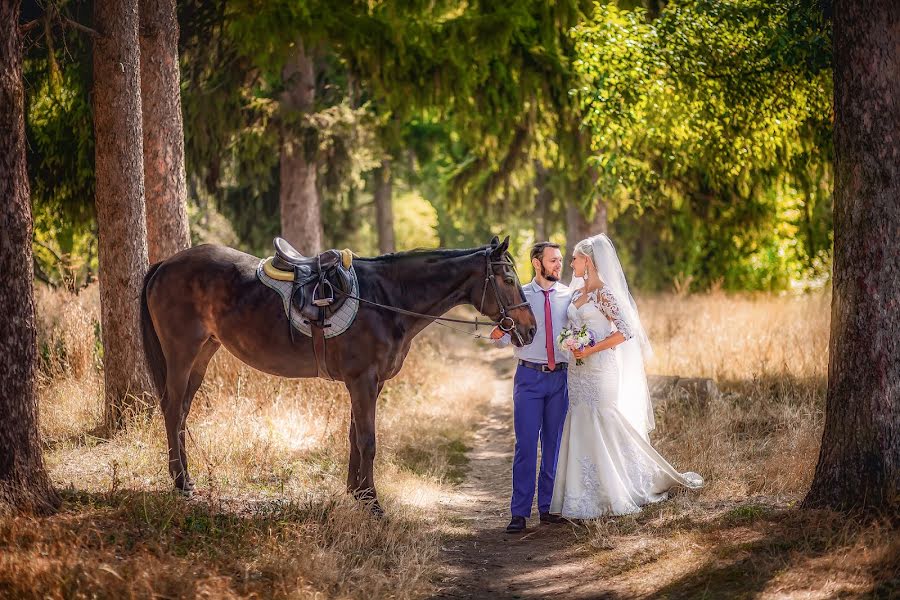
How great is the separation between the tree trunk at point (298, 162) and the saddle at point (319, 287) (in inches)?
351

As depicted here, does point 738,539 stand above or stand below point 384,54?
below

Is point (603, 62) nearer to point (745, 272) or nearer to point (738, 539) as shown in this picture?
point (738, 539)

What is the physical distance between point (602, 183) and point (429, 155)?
1122 cm

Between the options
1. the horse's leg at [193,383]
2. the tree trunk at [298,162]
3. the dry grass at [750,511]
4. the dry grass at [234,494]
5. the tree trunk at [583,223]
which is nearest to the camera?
the dry grass at [234,494]

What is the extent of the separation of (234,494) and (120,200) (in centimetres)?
344

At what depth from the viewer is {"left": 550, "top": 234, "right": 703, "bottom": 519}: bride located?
7.04m

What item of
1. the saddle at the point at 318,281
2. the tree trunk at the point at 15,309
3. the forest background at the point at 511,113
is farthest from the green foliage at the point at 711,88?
the tree trunk at the point at 15,309

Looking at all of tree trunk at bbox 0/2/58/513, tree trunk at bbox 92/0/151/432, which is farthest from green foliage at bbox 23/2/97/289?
tree trunk at bbox 0/2/58/513

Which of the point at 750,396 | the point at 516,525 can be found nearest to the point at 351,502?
the point at 516,525

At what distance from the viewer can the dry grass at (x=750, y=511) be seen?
16.4 ft

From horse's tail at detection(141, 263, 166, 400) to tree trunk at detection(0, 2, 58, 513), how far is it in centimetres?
188

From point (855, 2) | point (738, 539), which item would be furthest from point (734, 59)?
point (738, 539)

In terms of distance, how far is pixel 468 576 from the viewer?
600 cm

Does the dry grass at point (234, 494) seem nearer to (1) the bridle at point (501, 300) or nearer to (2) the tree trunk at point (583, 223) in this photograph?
(1) the bridle at point (501, 300)
